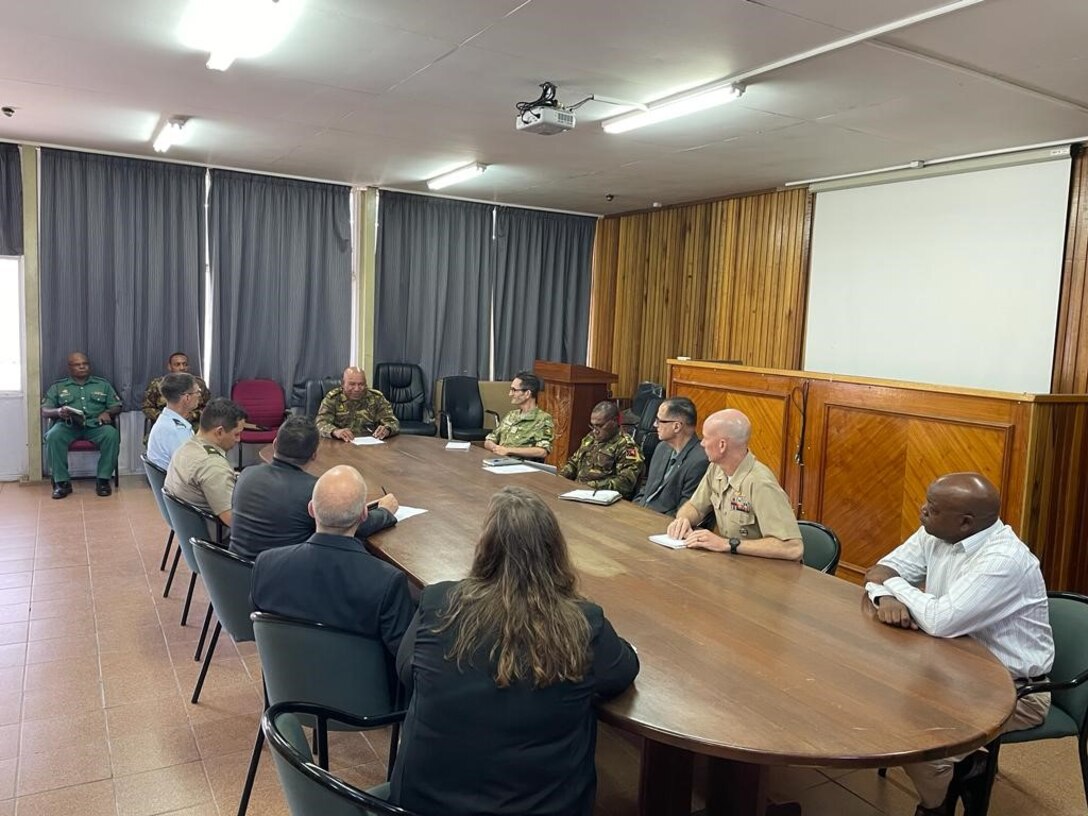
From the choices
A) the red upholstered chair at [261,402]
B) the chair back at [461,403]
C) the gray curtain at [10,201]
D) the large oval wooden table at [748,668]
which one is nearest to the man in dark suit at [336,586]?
the large oval wooden table at [748,668]

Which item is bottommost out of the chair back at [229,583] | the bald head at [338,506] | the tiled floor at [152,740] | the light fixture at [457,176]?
the tiled floor at [152,740]

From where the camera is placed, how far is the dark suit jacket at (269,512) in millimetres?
2811

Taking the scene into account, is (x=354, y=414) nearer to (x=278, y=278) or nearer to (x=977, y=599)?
(x=278, y=278)

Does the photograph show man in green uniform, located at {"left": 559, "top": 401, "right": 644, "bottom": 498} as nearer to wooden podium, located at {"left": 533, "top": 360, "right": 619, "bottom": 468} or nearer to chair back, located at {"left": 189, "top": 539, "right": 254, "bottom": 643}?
chair back, located at {"left": 189, "top": 539, "right": 254, "bottom": 643}

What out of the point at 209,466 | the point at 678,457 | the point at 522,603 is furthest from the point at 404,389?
the point at 522,603

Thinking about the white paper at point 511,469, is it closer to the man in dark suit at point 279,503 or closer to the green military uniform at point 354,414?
the man in dark suit at point 279,503

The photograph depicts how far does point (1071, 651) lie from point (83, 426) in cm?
682

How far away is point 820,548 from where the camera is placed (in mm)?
3057

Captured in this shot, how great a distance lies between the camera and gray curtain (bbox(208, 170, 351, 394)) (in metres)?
7.32

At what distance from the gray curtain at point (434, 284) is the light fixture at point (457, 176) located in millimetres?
687

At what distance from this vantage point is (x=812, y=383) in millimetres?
5055

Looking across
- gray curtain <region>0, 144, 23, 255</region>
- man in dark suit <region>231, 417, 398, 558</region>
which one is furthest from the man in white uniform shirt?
gray curtain <region>0, 144, 23, 255</region>

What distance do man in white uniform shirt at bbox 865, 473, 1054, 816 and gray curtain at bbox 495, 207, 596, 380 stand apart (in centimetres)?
686

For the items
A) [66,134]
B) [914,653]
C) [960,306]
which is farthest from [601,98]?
[66,134]
